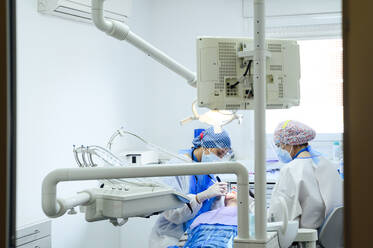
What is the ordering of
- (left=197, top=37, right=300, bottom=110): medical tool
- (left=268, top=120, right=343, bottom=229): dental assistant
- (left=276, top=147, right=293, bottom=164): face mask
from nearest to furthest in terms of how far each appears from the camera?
1. (left=197, top=37, right=300, bottom=110): medical tool
2. (left=268, top=120, right=343, bottom=229): dental assistant
3. (left=276, top=147, right=293, bottom=164): face mask

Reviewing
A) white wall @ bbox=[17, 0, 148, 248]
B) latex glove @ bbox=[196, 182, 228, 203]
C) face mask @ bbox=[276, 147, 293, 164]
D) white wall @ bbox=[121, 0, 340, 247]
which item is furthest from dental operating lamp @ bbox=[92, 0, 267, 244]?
white wall @ bbox=[121, 0, 340, 247]

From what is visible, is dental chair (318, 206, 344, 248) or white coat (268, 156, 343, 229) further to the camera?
white coat (268, 156, 343, 229)

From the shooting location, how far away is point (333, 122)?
454 cm

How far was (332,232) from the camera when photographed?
265 cm

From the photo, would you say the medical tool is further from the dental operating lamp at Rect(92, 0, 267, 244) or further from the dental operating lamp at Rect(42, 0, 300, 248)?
the dental operating lamp at Rect(92, 0, 267, 244)

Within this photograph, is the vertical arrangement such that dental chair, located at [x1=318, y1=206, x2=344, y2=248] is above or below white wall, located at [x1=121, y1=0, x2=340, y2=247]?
below

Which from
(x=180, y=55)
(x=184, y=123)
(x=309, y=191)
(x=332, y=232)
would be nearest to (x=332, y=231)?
(x=332, y=232)

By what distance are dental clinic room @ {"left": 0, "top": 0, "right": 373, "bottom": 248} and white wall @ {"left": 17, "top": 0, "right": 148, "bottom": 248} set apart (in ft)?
0.04

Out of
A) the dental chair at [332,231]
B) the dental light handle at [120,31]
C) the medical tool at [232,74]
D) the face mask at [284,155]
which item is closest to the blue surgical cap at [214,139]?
the face mask at [284,155]

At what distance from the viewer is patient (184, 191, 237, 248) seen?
2.52 metres

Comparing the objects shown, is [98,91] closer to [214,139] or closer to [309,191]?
[214,139]

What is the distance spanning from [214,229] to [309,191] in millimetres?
607

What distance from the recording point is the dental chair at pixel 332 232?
103 inches

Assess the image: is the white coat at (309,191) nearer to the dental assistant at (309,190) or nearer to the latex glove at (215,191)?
the dental assistant at (309,190)
